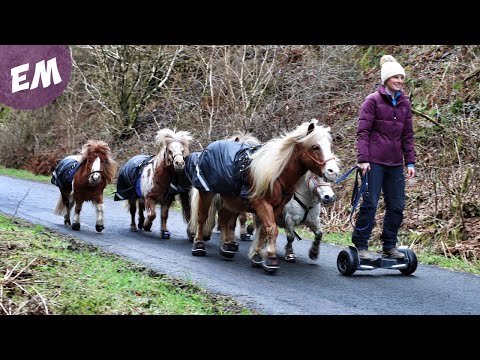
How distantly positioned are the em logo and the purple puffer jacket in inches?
→ 889

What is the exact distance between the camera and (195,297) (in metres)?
6.49

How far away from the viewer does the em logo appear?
28.3 metres

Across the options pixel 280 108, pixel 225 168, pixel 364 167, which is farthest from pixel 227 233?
pixel 280 108

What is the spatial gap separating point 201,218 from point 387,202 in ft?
10.2

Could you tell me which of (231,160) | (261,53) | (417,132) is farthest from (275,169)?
(261,53)

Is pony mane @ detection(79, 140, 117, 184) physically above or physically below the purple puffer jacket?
below

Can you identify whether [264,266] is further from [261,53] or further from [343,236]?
[261,53]

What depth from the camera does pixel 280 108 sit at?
1608cm

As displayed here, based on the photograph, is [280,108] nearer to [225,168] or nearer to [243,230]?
[243,230]

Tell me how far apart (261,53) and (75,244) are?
11.1 meters

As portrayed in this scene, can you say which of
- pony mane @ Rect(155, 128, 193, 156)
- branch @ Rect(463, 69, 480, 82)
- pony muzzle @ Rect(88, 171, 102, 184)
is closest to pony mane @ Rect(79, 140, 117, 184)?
pony muzzle @ Rect(88, 171, 102, 184)

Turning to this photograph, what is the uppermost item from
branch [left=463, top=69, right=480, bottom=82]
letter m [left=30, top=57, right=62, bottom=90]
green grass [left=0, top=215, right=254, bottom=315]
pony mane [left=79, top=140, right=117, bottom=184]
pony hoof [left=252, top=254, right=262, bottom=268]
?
letter m [left=30, top=57, right=62, bottom=90]

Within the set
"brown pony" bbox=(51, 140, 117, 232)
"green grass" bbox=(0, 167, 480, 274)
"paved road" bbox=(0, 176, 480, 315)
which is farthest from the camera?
"brown pony" bbox=(51, 140, 117, 232)

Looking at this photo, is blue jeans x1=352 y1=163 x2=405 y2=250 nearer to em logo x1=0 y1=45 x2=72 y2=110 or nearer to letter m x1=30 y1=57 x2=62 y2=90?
em logo x1=0 y1=45 x2=72 y2=110
